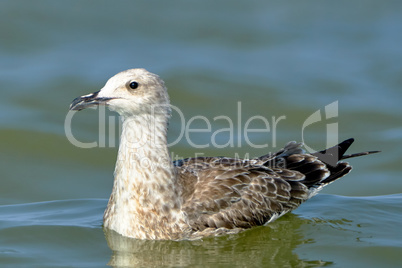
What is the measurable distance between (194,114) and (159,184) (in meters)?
4.80

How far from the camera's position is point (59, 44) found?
15086 mm

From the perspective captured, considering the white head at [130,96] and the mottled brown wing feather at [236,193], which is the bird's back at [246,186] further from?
the white head at [130,96]

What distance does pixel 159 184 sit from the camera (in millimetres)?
8508

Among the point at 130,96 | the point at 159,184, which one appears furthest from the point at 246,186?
the point at 130,96

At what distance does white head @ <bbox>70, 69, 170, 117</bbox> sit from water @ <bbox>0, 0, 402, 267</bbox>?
1544 mm

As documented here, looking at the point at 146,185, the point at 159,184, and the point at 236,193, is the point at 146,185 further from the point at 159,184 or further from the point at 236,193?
the point at 236,193

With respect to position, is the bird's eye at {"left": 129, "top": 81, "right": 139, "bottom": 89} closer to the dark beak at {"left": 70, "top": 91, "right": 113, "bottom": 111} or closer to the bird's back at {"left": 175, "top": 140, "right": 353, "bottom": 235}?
the dark beak at {"left": 70, "top": 91, "right": 113, "bottom": 111}

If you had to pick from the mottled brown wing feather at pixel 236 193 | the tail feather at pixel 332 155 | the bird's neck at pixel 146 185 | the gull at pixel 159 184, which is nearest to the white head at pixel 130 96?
the gull at pixel 159 184

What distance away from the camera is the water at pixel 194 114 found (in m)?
8.60

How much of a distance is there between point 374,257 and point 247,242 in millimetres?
1470

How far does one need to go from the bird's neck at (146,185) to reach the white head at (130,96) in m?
0.15

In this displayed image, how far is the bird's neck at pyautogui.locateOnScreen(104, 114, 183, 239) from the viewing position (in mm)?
8438

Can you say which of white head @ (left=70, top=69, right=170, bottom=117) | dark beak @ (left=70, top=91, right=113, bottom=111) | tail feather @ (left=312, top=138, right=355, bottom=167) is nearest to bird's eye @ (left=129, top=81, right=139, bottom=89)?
white head @ (left=70, top=69, right=170, bottom=117)

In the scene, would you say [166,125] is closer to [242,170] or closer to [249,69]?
[242,170]
